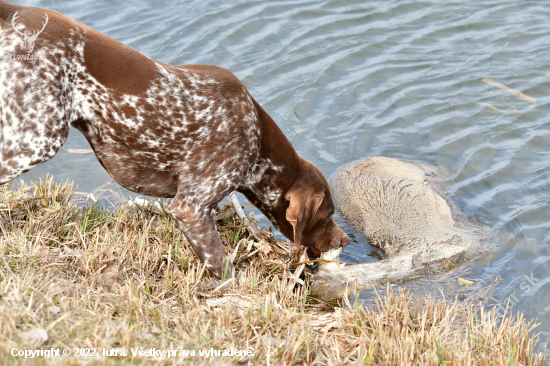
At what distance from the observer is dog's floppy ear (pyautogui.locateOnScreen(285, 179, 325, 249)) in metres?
4.77

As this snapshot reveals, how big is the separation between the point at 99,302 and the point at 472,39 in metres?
8.18

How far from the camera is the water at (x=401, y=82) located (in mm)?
6555

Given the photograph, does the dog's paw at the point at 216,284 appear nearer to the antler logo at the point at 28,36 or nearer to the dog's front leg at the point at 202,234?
the dog's front leg at the point at 202,234

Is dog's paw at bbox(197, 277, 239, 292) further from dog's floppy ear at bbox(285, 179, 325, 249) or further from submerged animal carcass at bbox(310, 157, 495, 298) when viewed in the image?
submerged animal carcass at bbox(310, 157, 495, 298)

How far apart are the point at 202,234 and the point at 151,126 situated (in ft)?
3.08

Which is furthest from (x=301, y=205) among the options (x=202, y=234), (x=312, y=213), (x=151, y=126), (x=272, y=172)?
(x=151, y=126)

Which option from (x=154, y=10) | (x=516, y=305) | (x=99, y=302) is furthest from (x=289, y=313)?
(x=154, y=10)

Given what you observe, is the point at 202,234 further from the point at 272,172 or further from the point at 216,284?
the point at 272,172

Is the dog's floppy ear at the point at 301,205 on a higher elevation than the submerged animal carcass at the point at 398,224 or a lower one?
higher

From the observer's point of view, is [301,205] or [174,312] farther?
[301,205]

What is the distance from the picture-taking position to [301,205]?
A: 4867 millimetres

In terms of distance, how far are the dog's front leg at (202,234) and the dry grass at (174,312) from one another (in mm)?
131

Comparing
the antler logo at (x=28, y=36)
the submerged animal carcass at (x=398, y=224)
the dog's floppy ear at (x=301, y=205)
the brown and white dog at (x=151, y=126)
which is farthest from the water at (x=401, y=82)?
the antler logo at (x=28, y=36)

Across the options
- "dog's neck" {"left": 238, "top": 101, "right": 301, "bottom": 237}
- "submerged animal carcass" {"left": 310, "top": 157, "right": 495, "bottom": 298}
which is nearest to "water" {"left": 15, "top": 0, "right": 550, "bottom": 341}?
"submerged animal carcass" {"left": 310, "top": 157, "right": 495, "bottom": 298}
